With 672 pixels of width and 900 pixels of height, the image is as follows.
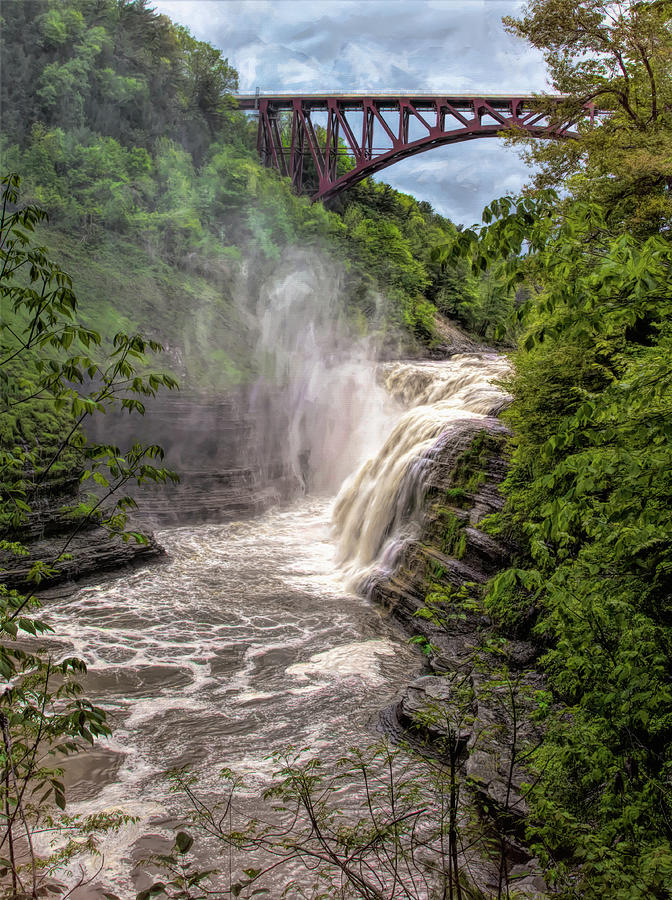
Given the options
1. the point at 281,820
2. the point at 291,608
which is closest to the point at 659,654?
the point at 281,820

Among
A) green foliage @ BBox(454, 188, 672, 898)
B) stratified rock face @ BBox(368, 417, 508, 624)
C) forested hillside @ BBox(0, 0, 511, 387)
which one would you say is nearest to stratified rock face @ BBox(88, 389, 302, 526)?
forested hillside @ BBox(0, 0, 511, 387)

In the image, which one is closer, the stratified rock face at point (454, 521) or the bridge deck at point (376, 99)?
the stratified rock face at point (454, 521)

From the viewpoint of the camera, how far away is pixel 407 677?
8.18 m

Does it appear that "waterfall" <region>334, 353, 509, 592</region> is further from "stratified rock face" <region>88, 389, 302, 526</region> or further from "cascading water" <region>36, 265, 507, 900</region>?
"stratified rock face" <region>88, 389, 302, 526</region>

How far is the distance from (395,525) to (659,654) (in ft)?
27.2

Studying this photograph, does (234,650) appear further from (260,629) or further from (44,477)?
(44,477)

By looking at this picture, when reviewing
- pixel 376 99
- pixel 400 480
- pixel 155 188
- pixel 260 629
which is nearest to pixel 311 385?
pixel 155 188

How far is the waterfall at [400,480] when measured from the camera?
37.6 ft

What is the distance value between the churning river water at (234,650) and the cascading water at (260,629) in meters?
0.03

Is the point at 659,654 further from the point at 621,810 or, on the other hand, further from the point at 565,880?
the point at 565,880

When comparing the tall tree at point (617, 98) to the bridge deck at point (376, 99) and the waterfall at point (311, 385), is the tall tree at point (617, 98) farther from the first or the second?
the bridge deck at point (376, 99)

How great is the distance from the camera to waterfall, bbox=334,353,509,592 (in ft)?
37.6

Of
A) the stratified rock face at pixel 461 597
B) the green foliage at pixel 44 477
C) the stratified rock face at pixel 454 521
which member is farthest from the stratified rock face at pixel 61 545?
the green foliage at pixel 44 477

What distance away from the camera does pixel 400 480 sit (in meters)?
12.2
